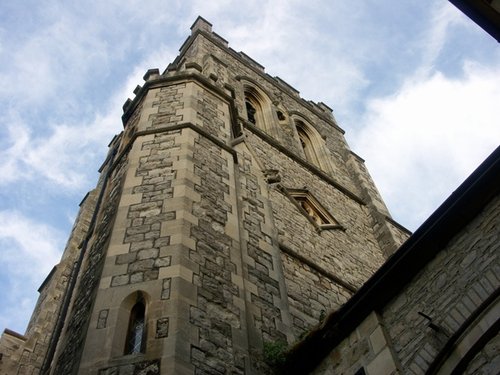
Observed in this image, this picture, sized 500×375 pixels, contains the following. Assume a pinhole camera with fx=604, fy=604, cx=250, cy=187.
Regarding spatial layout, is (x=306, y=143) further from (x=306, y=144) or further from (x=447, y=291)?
(x=447, y=291)

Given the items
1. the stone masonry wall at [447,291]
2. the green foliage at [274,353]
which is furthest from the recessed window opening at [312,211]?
the stone masonry wall at [447,291]

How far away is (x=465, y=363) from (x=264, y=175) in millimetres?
6443

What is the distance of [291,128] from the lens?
59.2ft

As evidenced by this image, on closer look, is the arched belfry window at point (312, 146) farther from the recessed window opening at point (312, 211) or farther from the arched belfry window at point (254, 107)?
the recessed window opening at point (312, 211)

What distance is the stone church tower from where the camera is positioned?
17.7 feet

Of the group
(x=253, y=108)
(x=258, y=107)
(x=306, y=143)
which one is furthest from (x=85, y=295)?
(x=306, y=143)

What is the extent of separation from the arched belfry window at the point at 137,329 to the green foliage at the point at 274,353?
1217 millimetres

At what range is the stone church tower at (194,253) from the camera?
5.40 m

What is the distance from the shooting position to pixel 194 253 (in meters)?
6.30

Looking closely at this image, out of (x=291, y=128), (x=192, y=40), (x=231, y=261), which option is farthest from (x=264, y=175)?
(x=192, y=40)

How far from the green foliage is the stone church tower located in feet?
0.16

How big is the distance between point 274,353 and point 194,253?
1316 millimetres

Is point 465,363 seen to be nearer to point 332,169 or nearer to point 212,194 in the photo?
point 212,194

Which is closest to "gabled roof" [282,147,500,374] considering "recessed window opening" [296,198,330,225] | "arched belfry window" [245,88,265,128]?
"recessed window opening" [296,198,330,225]
